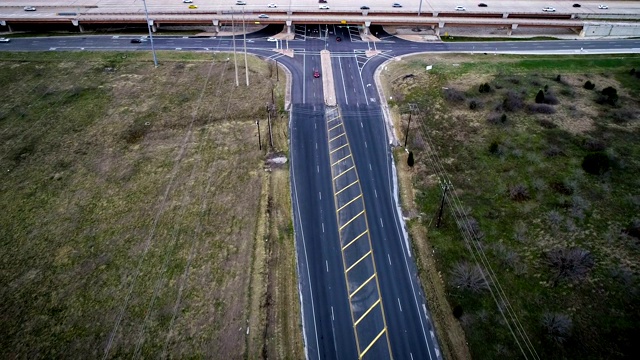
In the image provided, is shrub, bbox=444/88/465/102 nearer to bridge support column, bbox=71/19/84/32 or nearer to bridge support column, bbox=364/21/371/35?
bridge support column, bbox=364/21/371/35

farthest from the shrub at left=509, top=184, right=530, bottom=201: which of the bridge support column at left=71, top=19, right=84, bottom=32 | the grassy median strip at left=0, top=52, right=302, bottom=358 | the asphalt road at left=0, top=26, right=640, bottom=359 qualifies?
the bridge support column at left=71, top=19, right=84, bottom=32

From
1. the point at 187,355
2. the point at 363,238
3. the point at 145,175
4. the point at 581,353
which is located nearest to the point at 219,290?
the point at 187,355

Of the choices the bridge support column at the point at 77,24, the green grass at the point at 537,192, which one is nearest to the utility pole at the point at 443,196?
the green grass at the point at 537,192

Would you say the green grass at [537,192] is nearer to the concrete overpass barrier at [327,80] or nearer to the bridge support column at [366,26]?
the concrete overpass barrier at [327,80]

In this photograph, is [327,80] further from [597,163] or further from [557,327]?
[557,327]

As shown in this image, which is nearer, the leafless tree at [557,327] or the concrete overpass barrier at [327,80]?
the leafless tree at [557,327]

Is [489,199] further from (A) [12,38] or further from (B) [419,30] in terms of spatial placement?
(A) [12,38]

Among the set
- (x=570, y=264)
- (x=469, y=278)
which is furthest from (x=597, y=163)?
(x=469, y=278)
